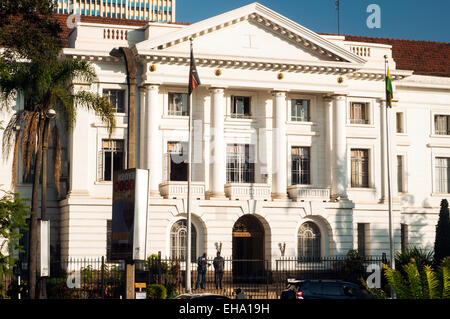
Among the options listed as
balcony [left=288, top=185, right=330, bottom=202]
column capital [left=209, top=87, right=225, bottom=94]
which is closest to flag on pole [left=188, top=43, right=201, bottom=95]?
column capital [left=209, top=87, right=225, bottom=94]

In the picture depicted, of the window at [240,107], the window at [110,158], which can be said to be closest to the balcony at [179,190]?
the window at [110,158]

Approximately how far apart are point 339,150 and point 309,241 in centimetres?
566

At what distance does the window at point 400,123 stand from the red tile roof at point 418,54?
3.52 m

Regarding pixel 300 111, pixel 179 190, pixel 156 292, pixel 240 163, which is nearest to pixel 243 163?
pixel 240 163

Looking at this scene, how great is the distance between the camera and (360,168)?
50.5m

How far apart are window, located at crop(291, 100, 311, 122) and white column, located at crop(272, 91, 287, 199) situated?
5.77 ft

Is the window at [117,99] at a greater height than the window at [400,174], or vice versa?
the window at [117,99]

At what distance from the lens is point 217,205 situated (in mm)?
Result: 45344

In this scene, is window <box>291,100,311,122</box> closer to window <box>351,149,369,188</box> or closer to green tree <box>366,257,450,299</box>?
window <box>351,149,369,188</box>

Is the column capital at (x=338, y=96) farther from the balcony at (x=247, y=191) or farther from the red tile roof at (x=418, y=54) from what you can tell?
the red tile roof at (x=418, y=54)

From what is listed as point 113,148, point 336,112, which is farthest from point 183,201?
point 336,112

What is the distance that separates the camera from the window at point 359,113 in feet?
167

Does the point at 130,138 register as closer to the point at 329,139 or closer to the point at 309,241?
the point at 309,241
